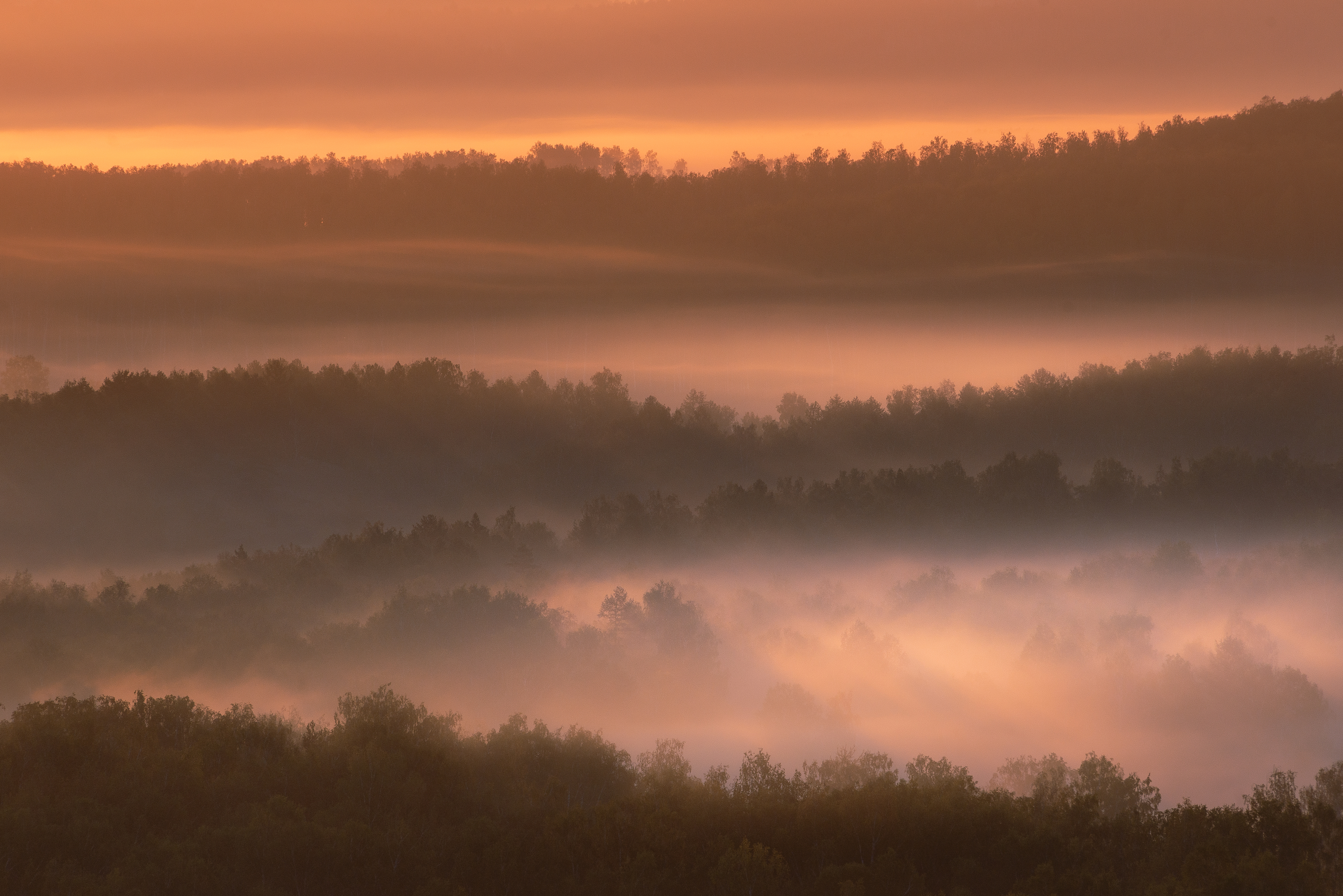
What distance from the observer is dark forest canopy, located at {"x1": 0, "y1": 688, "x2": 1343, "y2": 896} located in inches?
1999

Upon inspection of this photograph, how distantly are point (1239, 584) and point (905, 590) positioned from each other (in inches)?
1403

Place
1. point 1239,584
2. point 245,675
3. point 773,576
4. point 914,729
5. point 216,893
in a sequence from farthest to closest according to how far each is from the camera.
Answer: point 773,576, point 1239,584, point 914,729, point 245,675, point 216,893

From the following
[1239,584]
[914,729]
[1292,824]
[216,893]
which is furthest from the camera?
[1239,584]

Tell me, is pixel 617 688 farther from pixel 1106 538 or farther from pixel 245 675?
pixel 1106 538

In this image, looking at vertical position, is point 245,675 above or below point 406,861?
above

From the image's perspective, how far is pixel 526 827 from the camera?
55875mm

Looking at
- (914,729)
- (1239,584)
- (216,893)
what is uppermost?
(1239,584)

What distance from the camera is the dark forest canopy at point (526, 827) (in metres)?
50.8

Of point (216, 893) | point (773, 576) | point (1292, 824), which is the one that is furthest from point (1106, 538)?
point (216, 893)

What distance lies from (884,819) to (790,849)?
3.43 meters

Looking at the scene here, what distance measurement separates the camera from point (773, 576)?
185 meters

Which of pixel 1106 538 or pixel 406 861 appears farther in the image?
pixel 1106 538

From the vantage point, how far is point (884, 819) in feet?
181

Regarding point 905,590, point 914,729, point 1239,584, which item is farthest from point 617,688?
point 1239,584
